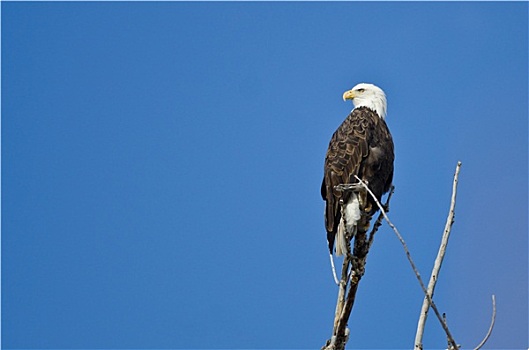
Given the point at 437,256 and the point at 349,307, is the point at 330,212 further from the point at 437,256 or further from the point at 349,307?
the point at 437,256

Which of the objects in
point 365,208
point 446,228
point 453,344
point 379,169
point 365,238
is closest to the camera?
point 453,344

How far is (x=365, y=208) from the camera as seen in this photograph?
5.97 metres

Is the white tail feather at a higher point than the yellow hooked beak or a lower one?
lower

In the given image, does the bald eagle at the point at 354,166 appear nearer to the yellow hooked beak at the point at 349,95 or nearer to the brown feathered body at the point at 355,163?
the brown feathered body at the point at 355,163

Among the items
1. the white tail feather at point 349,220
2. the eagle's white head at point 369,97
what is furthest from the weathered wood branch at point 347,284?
the eagle's white head at point 369,97

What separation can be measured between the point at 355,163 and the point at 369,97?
1.40 meters

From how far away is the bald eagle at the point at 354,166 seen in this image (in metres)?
6.16

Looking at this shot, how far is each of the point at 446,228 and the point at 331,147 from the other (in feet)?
8.66

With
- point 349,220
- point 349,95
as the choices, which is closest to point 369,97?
point 349,95

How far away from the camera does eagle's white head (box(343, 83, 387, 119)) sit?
7.51 metres

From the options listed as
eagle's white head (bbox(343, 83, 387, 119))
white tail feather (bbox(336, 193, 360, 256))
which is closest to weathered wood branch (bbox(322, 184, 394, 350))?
white tail feather (bbox(336, 193, 360, 256))

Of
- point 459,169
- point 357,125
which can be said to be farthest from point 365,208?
point 459,169

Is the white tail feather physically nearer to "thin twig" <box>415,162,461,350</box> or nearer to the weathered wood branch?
the weathered wood branch

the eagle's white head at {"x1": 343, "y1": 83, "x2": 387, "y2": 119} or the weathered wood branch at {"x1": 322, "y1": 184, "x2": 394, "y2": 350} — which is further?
the eagle's white head at {"x1": 343, "y1": 83, "x2": 387, "y2": 119}
